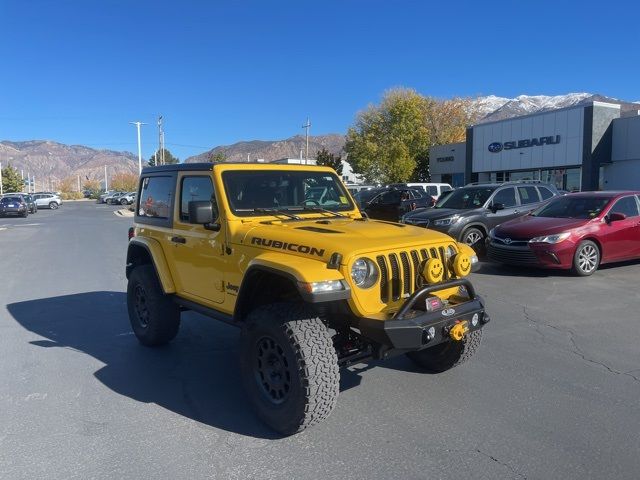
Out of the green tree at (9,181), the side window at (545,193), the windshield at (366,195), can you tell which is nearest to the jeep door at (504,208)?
the side window at (545,193)

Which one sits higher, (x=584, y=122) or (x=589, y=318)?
(x=584, y=122)

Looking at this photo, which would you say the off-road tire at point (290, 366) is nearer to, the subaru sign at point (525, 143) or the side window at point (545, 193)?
the side window at point (545, 193)

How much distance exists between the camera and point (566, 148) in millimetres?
32219

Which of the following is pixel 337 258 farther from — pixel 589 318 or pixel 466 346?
pixel 589 318

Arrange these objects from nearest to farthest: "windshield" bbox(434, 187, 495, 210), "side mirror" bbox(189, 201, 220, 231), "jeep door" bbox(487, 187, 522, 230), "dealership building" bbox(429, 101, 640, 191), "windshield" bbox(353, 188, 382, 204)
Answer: "side mirror" bbox(189, 201, 220, 231) → "jeep door" bbox(487, 187, 522, 230) → "windshield" bbox(434, 187, 495, 210) → "windshield" bbox(353, 188, 382, 204) → "dealership building" bbox(429, 101, 640, 191)

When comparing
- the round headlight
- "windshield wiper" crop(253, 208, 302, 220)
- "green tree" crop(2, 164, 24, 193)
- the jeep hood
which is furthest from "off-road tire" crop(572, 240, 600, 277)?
"green tree" crop(2, 164, 24, 193)

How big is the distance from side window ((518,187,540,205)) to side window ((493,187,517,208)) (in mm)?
262

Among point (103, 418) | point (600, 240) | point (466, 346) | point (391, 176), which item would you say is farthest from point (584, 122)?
point (103, 418)

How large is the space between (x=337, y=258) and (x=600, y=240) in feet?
24.5

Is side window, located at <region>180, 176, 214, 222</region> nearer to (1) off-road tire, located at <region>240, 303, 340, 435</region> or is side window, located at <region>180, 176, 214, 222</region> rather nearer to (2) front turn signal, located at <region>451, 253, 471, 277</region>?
(1) off-road tire, located at <region>240, 303, 340, 435</region>

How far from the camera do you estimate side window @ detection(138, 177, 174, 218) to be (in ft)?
17.4

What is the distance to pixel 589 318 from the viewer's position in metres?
6.57

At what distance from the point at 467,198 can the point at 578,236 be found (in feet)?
12.1

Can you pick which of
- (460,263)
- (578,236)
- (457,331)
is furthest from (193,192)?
(578,236)
